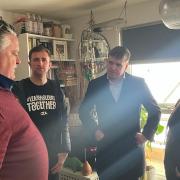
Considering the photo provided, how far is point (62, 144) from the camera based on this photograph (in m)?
2.15

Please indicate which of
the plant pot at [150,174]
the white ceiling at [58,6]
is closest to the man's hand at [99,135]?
the plant pot at [150,174]

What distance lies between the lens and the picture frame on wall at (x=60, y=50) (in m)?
3.77

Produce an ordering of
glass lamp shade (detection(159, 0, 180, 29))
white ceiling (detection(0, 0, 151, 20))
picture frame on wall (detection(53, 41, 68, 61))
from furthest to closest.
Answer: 1. picture frame on wall (detection(53, 41, 68, 61))
2. white ceiling (detection(0, 0, 151, 20))
3. glass lamp shade (detection(159, 0, 180, 29))

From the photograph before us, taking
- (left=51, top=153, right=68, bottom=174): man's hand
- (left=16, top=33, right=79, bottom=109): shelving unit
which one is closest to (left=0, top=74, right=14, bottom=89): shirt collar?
(left=51, top=153, right=68, bottom=174): man's hand

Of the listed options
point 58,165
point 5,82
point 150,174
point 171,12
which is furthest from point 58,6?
point 5,82

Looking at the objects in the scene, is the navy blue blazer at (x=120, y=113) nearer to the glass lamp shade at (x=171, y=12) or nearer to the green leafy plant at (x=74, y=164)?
the glass lamp shade at (x=171, y=12)

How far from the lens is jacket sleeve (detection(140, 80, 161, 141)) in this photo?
6.83 feet

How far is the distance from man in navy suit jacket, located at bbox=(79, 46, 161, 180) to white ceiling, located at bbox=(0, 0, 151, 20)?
143cm

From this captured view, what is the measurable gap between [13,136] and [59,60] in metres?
2.89

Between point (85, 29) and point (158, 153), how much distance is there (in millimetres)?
2024

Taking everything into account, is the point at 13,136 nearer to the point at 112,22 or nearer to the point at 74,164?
the point at 74,164

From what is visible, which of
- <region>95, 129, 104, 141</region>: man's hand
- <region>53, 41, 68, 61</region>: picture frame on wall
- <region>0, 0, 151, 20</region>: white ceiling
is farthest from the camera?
<region>53, 41, 68, 61</region>: picture frame on wall

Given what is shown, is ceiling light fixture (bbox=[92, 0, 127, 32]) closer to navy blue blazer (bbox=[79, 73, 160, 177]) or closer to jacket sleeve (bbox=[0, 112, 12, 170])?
navy blue blazer (bbox=[79, 73, 160, 177])

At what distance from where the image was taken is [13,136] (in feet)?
3.23
